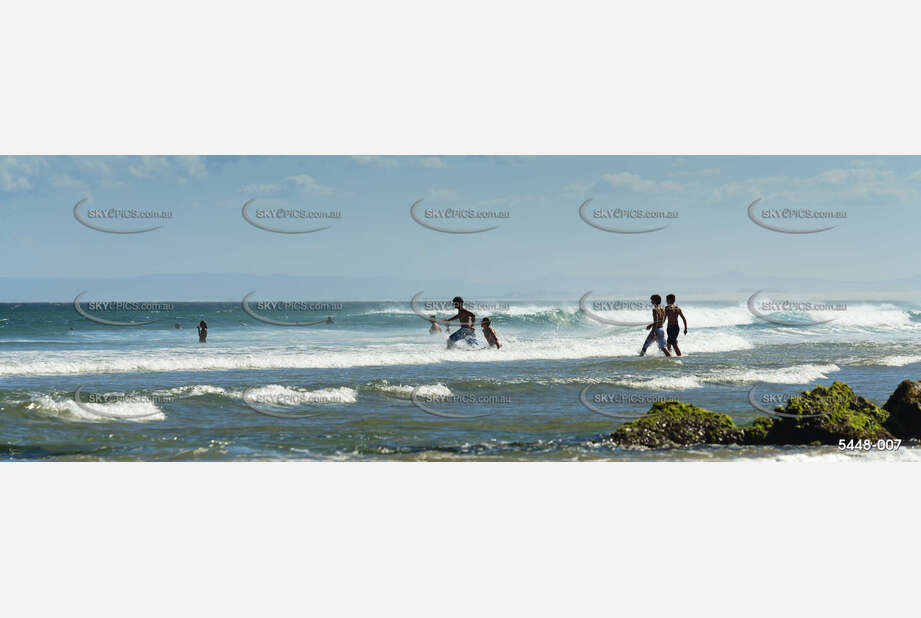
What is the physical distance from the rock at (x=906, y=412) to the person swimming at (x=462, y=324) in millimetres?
6364

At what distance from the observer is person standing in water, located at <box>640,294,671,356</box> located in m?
11.9

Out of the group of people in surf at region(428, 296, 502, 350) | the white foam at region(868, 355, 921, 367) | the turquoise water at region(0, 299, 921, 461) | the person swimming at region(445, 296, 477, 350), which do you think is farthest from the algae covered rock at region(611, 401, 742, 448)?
the white foam at region(868, 355, 921, 367)

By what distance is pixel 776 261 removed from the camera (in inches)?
456

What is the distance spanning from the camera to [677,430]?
8.02 meters

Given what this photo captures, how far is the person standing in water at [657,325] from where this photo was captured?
11935 mm

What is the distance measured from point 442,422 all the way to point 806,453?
4.33 metres

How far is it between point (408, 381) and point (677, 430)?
16.2ft

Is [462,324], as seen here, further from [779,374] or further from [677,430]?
[677,430]

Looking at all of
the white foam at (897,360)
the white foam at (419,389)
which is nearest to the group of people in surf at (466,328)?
the white foam at (419,389)

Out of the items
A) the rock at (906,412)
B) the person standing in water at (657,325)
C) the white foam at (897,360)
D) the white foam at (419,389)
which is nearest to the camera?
the rock at (906,412)

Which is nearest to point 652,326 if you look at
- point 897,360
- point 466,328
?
point 466,328

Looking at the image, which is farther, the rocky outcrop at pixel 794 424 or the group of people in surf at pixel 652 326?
the group of people in surf at pixel 652 326

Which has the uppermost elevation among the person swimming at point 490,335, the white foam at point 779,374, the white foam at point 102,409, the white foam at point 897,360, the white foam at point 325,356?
the person swimming at point 490,335

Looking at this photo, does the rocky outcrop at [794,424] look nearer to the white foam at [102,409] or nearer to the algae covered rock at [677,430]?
the algae covered rock at [677,430]
